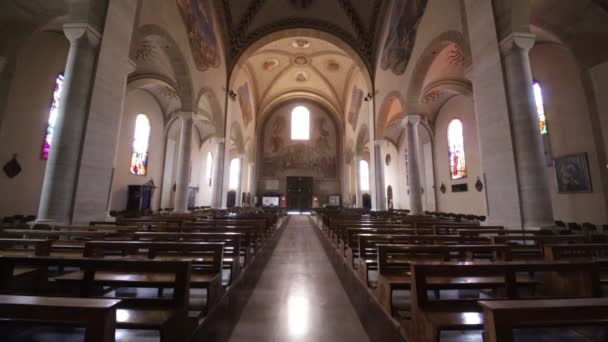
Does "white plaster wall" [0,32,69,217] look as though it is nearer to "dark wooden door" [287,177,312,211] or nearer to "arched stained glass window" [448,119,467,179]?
"dark wooden door" [287,177,312,211]

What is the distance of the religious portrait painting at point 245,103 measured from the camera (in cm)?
1645

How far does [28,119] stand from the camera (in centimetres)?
705

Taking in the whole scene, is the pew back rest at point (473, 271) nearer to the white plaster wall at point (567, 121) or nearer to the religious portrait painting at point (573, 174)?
the white plaster wall at point (567, 121)

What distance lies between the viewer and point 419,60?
7.77 meters

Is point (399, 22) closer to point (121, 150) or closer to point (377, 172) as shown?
point (377, 172)

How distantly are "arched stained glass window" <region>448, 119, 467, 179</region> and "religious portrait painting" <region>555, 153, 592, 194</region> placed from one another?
4.82m

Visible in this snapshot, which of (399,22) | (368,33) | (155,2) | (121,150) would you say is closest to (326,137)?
(368,33)

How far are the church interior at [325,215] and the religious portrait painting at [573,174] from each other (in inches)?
1.4

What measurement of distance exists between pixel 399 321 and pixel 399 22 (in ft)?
34.1

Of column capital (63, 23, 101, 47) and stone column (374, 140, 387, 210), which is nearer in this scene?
column capital (63, 23, 101, 47)

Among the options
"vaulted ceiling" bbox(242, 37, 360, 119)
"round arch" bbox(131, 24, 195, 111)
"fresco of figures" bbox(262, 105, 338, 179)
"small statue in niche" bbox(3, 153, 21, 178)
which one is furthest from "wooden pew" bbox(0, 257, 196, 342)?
"fresco of figures" bbox(262, 105, 338, 179)

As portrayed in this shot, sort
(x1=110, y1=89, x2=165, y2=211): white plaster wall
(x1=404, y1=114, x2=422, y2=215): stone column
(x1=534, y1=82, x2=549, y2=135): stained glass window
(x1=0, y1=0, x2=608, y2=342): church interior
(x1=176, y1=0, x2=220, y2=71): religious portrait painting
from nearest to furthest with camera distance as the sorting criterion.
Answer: (x1=0, y1=0, x2=608, y2=342): church interior < (x1=534, y1=82, x2=549, y2=135): stained glass window < (x1=176, y1=0, x2=220, y2=71): religious portrait painting < (x1=404, y1=114, x2=422, y2=215): stone column < (x1=110, y1=89, x2=165, y2=211): white plaster wall

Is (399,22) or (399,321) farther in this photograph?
(399,22)

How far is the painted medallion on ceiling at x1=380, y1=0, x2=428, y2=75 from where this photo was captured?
7.99 meters
